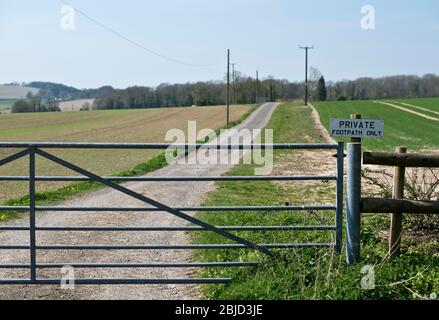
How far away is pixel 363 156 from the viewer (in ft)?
19.7

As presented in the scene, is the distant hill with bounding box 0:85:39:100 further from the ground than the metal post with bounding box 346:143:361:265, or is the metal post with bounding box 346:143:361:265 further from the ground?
the distant hill with bounding box 0:85:39:100

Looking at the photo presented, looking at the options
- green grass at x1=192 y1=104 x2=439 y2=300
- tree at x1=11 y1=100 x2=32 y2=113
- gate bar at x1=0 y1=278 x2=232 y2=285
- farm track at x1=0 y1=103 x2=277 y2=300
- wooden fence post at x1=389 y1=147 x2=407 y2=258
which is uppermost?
tree at x1=11 y1=100 x2=32 y2=113

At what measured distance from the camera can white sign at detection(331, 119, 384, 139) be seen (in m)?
5.79

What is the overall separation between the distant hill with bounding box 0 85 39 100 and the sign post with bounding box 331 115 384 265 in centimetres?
11544

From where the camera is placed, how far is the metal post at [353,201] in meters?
5.84

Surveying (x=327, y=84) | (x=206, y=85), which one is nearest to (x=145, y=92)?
(x=206, y=85)

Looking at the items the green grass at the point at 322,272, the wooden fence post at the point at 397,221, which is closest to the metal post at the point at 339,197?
the green grass at the point at 322,272

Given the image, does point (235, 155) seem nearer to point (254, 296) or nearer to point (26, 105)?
point (254, 296)

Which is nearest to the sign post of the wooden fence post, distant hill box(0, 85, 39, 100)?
the wooden fence post

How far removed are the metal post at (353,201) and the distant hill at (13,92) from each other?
379 feet

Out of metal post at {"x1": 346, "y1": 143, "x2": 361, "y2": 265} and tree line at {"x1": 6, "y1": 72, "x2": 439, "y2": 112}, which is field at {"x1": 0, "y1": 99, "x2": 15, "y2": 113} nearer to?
tree line at {"x1": 6, "y1": 72, "x2": 439, "y2": 112}

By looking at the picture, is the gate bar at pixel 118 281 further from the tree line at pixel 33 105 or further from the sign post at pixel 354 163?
the tree line at pixel 33 105
